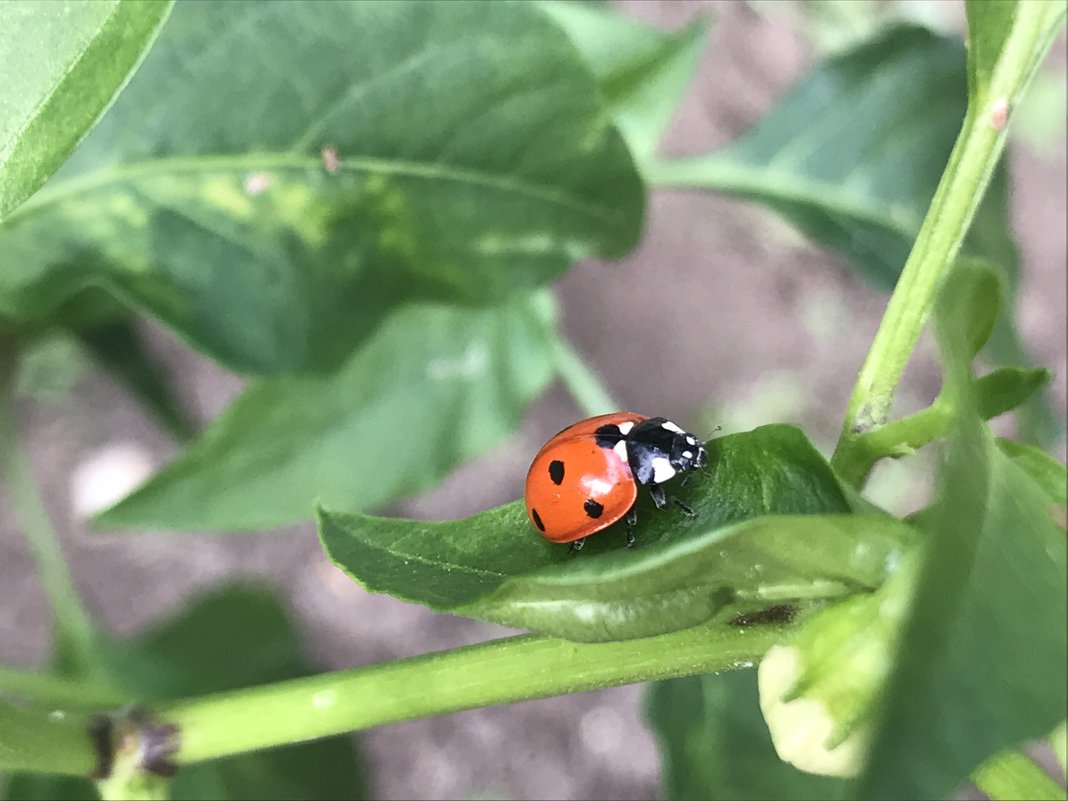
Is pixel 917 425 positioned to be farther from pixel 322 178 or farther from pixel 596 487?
pixel 322 178

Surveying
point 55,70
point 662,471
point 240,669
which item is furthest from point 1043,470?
point 240,669

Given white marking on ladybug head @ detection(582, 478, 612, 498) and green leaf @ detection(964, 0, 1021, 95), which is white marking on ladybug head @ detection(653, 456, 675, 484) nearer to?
white marking on ladybug head @ detection(582, 478, 612, 498)

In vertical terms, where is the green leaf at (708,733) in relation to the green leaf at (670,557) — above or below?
above

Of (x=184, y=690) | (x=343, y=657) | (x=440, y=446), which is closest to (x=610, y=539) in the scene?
(x=440, y=446)

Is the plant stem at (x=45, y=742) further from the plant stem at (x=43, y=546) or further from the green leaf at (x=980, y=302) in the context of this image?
the plant stem at (x=43, y=546)

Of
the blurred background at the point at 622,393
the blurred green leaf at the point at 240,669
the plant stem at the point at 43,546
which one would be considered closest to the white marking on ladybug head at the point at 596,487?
the blurred green leaf at the point at 240,669

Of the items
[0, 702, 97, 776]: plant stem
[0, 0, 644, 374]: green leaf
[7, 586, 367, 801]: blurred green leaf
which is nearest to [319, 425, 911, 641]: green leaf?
[0, 702, 97, 776]: plant stem

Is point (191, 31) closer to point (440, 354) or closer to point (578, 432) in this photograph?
point (578, 432)
